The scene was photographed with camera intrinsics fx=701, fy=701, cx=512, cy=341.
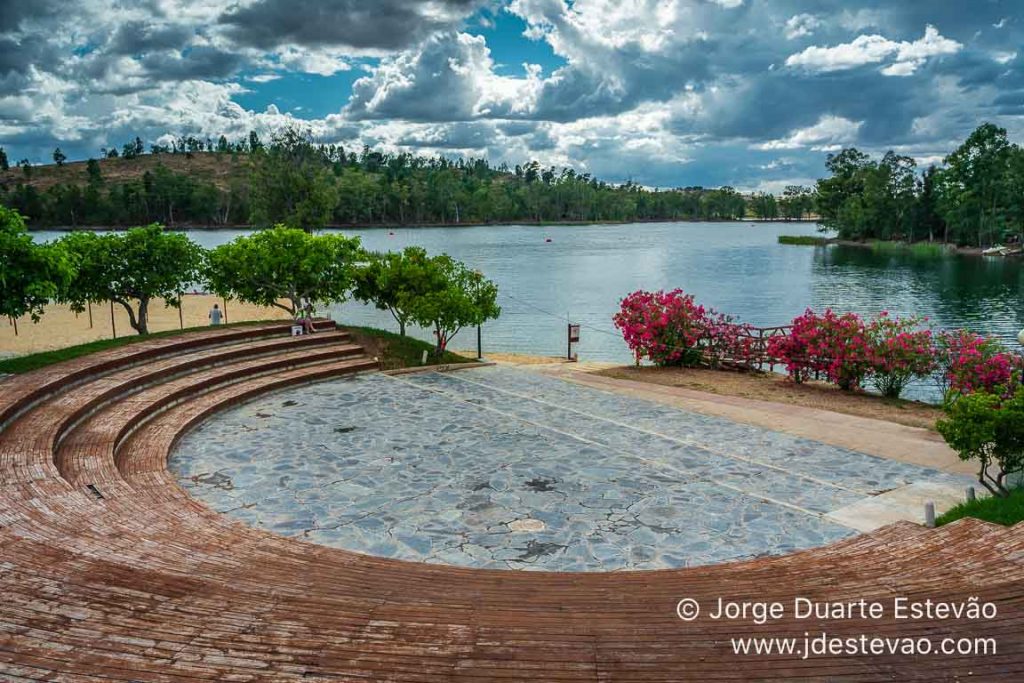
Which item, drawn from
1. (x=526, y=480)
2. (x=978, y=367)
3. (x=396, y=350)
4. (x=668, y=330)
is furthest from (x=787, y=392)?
(x=526, y=480)

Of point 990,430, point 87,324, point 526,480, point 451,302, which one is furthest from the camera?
point 87,324

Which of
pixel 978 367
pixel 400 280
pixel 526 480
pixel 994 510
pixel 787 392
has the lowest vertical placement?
pixel 787 392

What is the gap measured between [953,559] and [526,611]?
4.50 meters

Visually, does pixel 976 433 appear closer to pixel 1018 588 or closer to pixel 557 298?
pixel 1018 588

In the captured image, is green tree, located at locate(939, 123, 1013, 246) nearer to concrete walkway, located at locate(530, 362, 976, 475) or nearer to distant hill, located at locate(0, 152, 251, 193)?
concrete walkway, located at locate(530, 362, 976, 475)

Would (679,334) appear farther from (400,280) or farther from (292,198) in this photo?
(292,198)

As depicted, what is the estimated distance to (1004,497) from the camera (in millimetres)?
9820

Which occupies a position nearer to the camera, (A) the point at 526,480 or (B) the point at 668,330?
(A) the point at 526,480

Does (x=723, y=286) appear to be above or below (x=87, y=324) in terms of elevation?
above

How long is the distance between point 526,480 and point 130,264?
17.8m

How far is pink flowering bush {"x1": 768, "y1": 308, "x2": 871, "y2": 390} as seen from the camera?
66.0 feet

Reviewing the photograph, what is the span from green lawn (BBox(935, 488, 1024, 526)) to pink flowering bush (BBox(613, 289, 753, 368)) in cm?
1494

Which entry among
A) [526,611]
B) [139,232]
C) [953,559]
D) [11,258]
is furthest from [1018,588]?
[139,232]

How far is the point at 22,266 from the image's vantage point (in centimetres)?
1523
